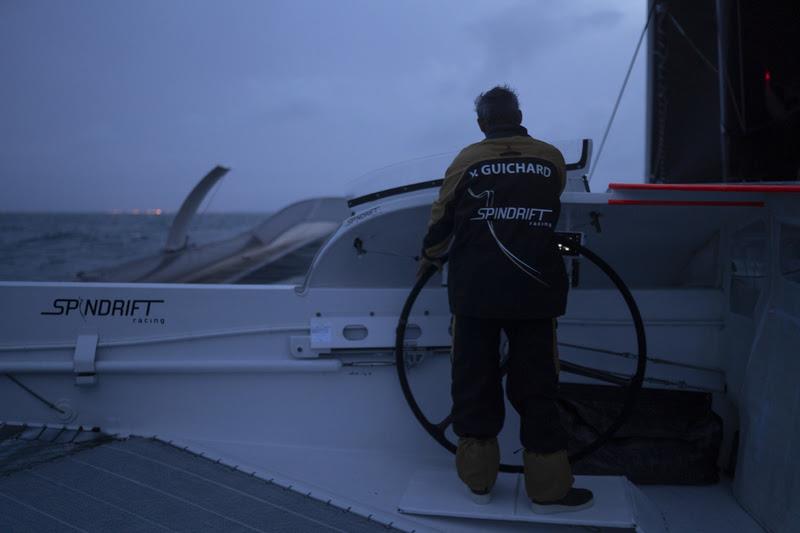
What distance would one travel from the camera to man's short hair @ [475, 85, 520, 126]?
2.31 metres

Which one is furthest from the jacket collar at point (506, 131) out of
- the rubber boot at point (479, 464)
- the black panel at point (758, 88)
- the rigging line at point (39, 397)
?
the black panel at point (758, 88)

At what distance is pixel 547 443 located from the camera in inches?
89.7

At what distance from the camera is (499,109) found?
2.31 meters

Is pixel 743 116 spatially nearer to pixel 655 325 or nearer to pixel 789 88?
pixel 789 88

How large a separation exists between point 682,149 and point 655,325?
138 inches

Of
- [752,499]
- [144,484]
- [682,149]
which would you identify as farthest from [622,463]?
[682,149]

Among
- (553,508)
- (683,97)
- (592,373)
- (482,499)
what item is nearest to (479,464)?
(482,499)

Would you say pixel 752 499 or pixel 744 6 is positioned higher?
pixel 744 6

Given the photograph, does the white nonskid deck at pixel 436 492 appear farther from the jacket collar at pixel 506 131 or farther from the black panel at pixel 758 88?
the black panel at pixel 758 88

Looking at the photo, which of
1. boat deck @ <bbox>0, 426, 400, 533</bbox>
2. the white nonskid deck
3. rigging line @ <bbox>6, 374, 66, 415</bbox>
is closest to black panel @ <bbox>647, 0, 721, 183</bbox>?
the white nonskid deck

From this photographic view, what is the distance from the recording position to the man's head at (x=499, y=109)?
2.31 m

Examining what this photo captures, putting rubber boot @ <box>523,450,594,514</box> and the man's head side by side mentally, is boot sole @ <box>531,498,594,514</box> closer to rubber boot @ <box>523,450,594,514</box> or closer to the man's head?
rubber boot @ <box>523,450,594,514</box>

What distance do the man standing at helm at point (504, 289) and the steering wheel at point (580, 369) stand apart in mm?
321

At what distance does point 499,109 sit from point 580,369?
49.8 inches
